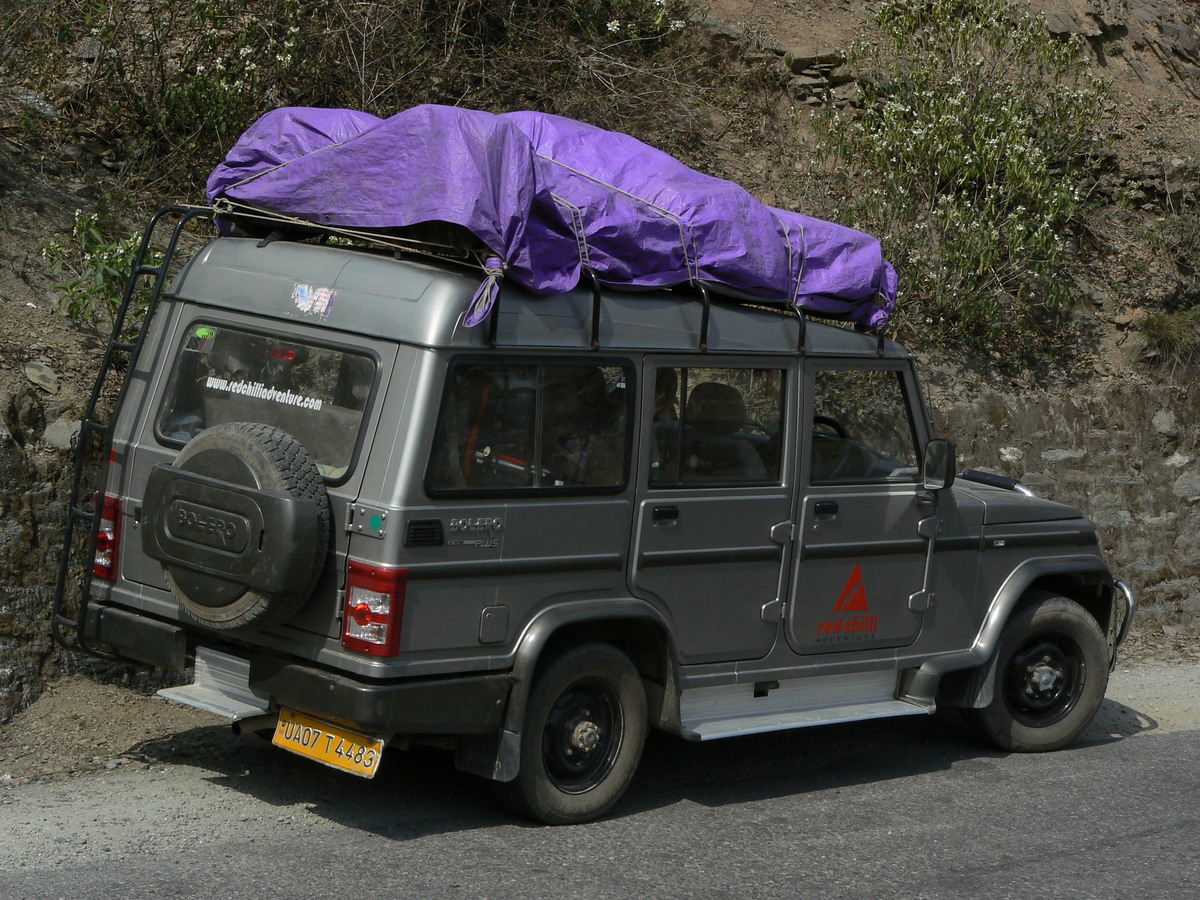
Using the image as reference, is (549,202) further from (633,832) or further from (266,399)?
(633,832)

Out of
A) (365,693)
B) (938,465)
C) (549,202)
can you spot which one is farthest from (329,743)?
(938,465)

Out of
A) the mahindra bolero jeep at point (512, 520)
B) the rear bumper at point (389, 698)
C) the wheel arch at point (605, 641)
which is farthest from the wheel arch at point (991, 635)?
the rear bumper at point (389, 698)

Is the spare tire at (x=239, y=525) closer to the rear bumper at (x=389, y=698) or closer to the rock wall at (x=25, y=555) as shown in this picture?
the rear bumper at (x=389, y=698)

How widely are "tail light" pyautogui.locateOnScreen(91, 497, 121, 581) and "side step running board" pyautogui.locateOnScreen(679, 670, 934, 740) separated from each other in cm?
234

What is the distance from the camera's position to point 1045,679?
691 centimetres

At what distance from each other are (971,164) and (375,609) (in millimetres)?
8232

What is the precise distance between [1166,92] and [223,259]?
12.7m

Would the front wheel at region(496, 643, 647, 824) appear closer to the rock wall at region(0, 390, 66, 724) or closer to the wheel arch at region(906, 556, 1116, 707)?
the wheel arch at region(906, 556, 1116, 707)

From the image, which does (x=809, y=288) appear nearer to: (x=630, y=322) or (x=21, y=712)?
(x=630, y=322)

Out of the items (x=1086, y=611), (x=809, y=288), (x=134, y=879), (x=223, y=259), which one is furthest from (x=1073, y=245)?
(x=134, y=879)

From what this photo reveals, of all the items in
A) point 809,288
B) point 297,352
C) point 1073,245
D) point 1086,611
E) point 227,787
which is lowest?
point 227,787

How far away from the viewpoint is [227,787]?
5.34 meters

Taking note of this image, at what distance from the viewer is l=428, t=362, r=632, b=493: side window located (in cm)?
475

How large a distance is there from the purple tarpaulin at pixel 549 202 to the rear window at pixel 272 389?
526mm
